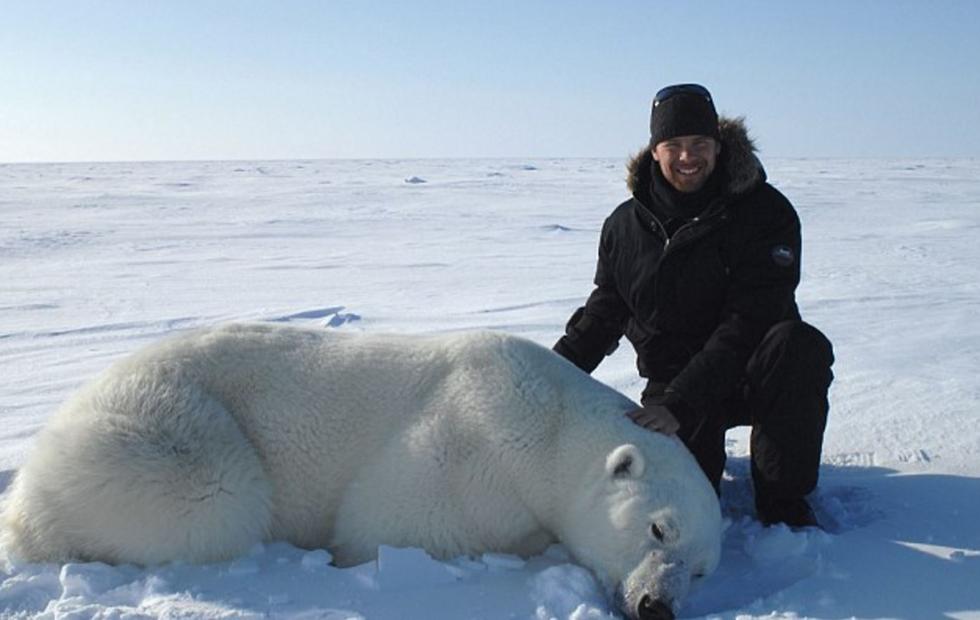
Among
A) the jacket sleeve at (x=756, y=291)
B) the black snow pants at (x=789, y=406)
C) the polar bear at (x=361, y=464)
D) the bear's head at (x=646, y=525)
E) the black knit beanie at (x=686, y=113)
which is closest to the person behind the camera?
the bear's head at (x=646, y=525)

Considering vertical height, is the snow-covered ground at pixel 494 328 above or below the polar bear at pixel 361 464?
below

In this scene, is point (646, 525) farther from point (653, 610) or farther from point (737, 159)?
point (737, 159)

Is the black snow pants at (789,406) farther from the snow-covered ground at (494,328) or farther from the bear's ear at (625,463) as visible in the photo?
the bear's ear at (625,463)

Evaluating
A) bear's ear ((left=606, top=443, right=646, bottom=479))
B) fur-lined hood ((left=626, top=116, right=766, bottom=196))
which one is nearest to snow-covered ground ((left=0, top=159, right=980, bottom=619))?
bear's ear ((left=606, top=443, right=646, bottom=479))

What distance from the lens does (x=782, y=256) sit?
367cm

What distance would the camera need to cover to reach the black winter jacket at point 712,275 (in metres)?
3.64

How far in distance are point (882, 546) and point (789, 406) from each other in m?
0.66

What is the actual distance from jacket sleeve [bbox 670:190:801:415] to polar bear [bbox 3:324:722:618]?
19.1 inches

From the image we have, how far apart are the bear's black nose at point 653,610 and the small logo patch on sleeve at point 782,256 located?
5.35ft

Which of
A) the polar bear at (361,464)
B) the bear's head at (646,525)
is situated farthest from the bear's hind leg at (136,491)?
the bear's head at (646,525)

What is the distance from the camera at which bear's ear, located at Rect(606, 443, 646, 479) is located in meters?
3.10

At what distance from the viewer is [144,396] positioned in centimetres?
329

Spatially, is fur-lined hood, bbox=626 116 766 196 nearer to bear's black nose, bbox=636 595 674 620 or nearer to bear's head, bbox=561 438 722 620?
bear's head, bbox=561 438 722 620

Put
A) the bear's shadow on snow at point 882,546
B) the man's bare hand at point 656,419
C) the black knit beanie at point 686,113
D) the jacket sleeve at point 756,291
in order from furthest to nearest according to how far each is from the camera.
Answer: the black knit beanie at point 686,113 → the jacket sleeve at point 756,291 → the man's bare hand at point 656,419 → the bear's shadow on snow at point 882,546
